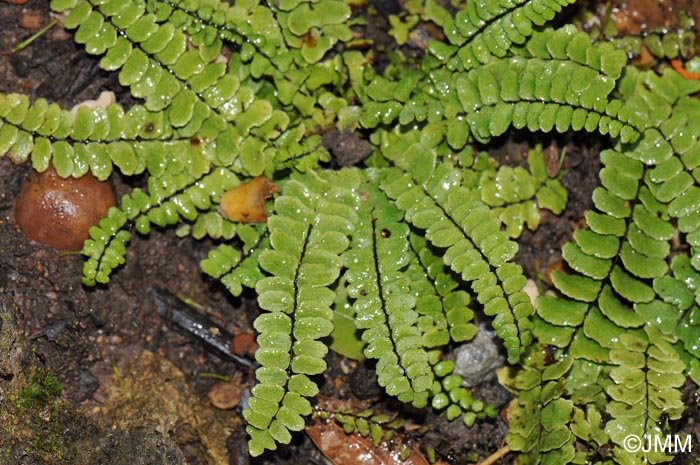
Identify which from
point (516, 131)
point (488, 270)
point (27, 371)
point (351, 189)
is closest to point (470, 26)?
point (516, 131)

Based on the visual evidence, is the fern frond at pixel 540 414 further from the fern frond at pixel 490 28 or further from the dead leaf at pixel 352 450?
the fern frond at pixel 490 28

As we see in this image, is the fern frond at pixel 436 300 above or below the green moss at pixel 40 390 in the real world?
above

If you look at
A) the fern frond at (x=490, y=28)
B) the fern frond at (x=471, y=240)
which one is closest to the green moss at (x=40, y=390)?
the fern frond at (x=471, y=240)

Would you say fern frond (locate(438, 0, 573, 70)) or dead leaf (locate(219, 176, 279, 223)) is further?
dead leaf (locate(219, 176, 279, 223))

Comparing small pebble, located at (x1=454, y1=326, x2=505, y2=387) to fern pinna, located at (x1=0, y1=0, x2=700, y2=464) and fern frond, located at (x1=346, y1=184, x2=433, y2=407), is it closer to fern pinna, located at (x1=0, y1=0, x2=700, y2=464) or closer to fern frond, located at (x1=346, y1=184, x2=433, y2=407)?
fern pinna, located at (x1=0, y1=0, x2=700, y2=464)

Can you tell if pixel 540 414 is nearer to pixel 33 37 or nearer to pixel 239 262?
pixel 239 262

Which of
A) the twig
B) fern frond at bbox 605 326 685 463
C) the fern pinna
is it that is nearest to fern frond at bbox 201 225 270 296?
the fern pinna
